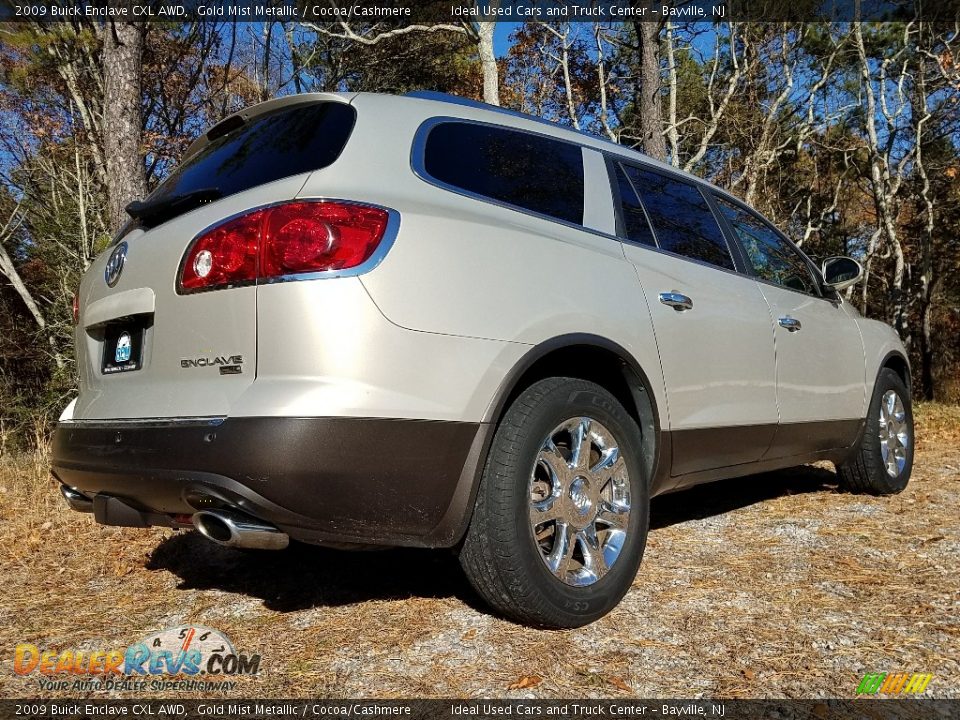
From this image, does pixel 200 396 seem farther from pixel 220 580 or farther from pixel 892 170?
pixel 892 170

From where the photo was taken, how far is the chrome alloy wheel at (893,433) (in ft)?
16.5

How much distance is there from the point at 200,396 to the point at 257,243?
1.58 ft

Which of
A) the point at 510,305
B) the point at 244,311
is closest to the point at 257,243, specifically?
the point at 244,311

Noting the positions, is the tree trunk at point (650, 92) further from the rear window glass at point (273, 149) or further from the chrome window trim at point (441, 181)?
the rear window glass at point (273, 149)

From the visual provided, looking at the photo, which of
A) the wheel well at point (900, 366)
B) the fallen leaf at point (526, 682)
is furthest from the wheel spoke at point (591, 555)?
the wheel well at point (900, 366)

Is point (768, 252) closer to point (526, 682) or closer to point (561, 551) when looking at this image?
point (561, 551)

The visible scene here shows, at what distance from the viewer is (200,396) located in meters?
2.27

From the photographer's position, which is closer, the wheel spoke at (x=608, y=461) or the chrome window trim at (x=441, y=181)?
the chrome window trim at (x=441, y=181)

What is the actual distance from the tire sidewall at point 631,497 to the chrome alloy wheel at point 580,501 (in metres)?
0.03

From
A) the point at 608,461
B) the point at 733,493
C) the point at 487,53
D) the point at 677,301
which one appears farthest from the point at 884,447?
the point at 487,53

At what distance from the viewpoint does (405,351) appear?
2.22 m

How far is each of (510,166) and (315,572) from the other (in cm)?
195

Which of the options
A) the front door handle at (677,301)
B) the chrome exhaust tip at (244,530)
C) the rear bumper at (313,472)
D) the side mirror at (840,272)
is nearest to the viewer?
the rear bumper at (313,472)

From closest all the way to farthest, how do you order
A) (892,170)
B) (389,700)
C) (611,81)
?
1. (389,700)
2. (611,81)
3. (892,170)
